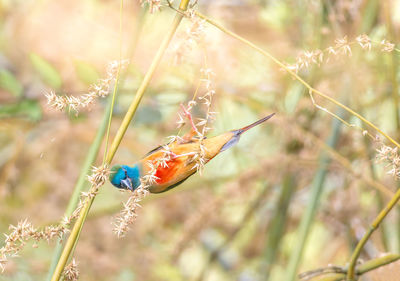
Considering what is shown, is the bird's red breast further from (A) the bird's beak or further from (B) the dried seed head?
(B) the dried seed head

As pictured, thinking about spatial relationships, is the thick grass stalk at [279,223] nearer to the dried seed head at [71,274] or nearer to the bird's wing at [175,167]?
the bird's wing at [175,167]

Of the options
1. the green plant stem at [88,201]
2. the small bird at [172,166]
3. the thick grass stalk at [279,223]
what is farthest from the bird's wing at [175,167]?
the thick grass stalk at [279,223]

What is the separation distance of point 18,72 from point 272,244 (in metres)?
0.91

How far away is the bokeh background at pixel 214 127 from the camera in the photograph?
1100mm

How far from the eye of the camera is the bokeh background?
110cm

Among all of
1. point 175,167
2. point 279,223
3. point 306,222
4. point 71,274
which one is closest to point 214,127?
point 279,223

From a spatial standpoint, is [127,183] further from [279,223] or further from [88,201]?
[279,223]

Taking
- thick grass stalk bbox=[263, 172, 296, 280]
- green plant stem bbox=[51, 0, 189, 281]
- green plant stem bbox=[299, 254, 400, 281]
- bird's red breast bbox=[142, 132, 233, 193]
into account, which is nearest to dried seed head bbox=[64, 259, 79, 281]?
green plant stem bbox=[51, 0, 189, 281]

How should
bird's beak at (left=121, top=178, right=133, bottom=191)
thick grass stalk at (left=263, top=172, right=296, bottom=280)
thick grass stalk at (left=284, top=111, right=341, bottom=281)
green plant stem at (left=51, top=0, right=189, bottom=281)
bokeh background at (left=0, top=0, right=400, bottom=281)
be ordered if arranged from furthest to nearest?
thick grass stalk at (left=263, top=172, right=296, bottom=280)
bokeh background at (left=0, top=0, right=400, bottom=281)
thick grass stalk at (left=284, top=111, right=341, bottom=281)
bird's beak at (left=121, top=178, right=133, bottom=191)
green plant stem at (left=51, top=0, right=189, bottom=281)

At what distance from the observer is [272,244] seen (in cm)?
128

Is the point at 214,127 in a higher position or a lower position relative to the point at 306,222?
higher

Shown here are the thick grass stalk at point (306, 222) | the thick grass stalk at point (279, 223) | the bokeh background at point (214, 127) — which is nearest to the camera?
the thick grass stalk at point (306, 222)

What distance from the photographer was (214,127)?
4.04ft

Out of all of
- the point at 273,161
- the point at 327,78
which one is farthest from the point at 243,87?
the point at 273,161
